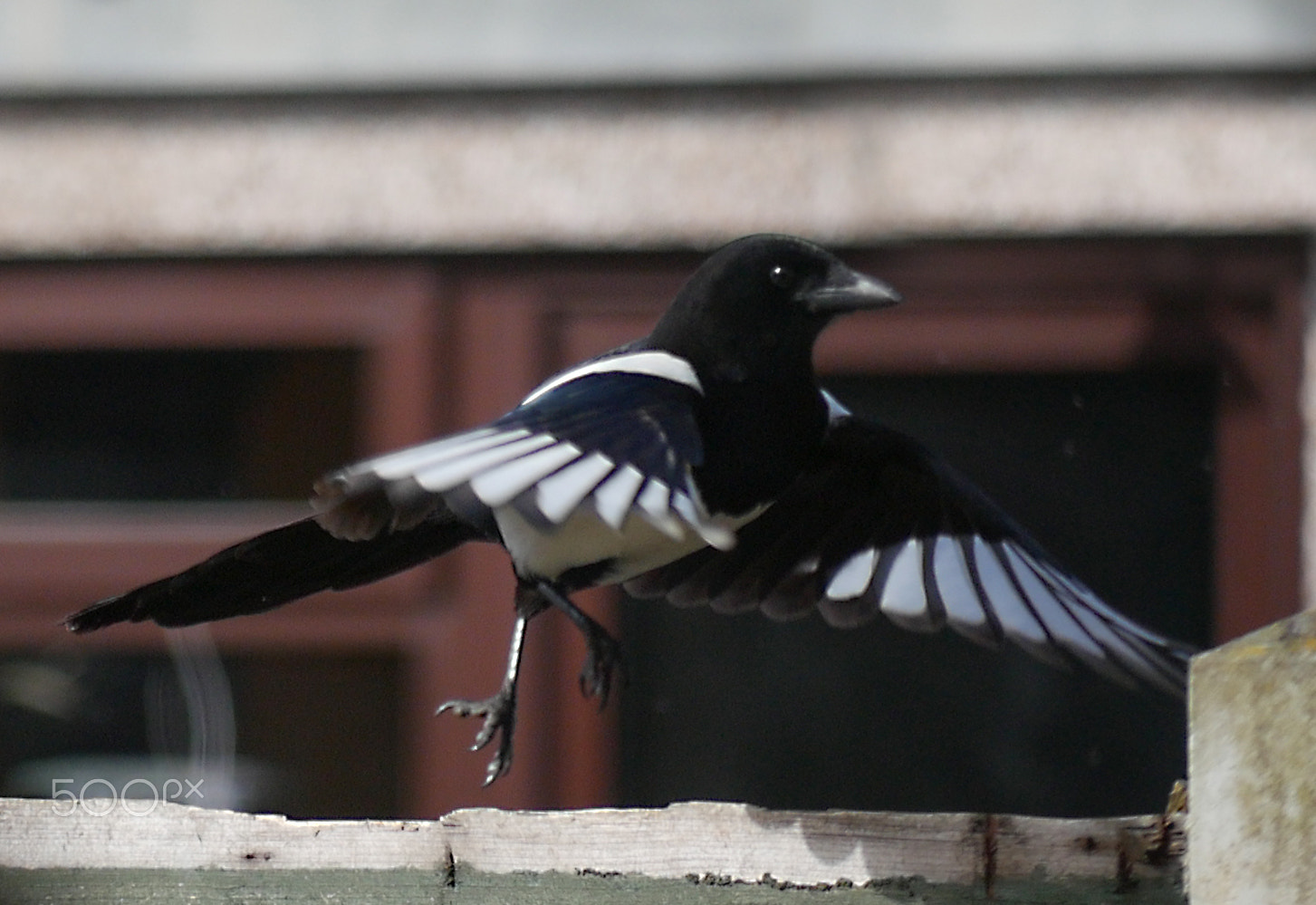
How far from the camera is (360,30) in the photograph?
9.23 ft

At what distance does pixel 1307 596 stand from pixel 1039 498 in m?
0.43

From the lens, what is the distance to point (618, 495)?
4.48 ft

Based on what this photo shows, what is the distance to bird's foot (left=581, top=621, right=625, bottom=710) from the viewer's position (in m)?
1.67

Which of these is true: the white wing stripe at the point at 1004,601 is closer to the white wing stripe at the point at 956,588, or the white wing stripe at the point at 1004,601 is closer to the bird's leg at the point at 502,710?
the white wing stripe at the point at 956,588

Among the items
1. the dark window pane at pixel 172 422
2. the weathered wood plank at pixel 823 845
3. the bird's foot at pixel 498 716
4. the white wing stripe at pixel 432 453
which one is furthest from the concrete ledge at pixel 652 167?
the weathered wood plank at pixel 823 845

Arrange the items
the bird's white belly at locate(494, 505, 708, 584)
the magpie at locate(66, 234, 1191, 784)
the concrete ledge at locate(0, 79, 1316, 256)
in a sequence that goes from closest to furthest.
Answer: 1. the magpie at locate(66, 234, 1191, 784)
2. the bird's white belly at locate(494, 505, 708, 584)
3. the concrete ledge at locate(0, 79, 1316, 256)

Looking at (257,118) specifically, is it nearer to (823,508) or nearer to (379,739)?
(379,739)

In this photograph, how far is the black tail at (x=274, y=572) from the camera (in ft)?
5.52

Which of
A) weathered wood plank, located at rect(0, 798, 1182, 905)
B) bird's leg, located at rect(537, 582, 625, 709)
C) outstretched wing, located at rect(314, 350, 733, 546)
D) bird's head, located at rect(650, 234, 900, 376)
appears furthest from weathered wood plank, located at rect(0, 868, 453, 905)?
bird's head, located at rect(650, 234, 900, 376)

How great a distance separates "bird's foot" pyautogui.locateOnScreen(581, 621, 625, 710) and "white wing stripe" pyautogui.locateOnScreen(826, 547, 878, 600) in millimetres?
305

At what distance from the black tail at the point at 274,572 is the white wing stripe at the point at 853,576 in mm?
378

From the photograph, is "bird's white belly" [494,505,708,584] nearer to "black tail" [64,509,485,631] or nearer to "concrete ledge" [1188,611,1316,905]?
"black tail" [64,509,485,631]

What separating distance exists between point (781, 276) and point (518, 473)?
1.71 feet

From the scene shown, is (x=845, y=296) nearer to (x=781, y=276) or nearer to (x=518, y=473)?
(x=781, y=276)
